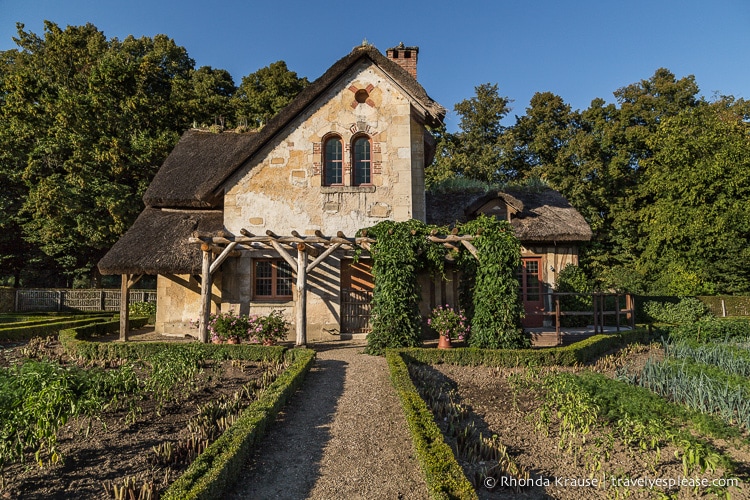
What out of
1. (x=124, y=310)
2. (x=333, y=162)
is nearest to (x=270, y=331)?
(x=124, y=310)

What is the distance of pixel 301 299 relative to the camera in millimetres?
11641

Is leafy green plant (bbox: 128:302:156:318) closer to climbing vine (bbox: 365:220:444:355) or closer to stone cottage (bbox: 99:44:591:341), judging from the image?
stone cottage (bbox: 99:44:591:341)

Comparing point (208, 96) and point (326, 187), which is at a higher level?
point (208, 96)

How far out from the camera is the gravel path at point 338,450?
4281 mm

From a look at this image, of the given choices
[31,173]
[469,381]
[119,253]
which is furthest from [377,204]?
[31,173]

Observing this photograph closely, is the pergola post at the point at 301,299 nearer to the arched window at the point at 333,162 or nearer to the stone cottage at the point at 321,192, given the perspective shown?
the stone cottage at the point at 321,192

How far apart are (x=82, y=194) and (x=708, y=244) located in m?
31.8

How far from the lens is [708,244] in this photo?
72.5ft

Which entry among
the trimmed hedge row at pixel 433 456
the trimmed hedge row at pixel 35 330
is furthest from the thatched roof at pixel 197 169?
the trimmed hedge row at pixel 433 456

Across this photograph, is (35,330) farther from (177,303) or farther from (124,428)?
(124,428)

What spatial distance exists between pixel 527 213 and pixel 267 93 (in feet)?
65.1

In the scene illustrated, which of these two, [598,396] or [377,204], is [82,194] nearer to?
[377,204]

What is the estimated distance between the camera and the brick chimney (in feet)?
48.8

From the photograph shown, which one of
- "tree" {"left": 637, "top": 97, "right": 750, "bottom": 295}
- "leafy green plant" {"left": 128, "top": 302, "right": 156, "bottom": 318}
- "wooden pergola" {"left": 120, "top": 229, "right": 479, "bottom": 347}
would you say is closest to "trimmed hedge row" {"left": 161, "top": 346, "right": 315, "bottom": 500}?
"wooden pergola" {"left": 120, "top": 229, "right": 479, "bottom": 347}
